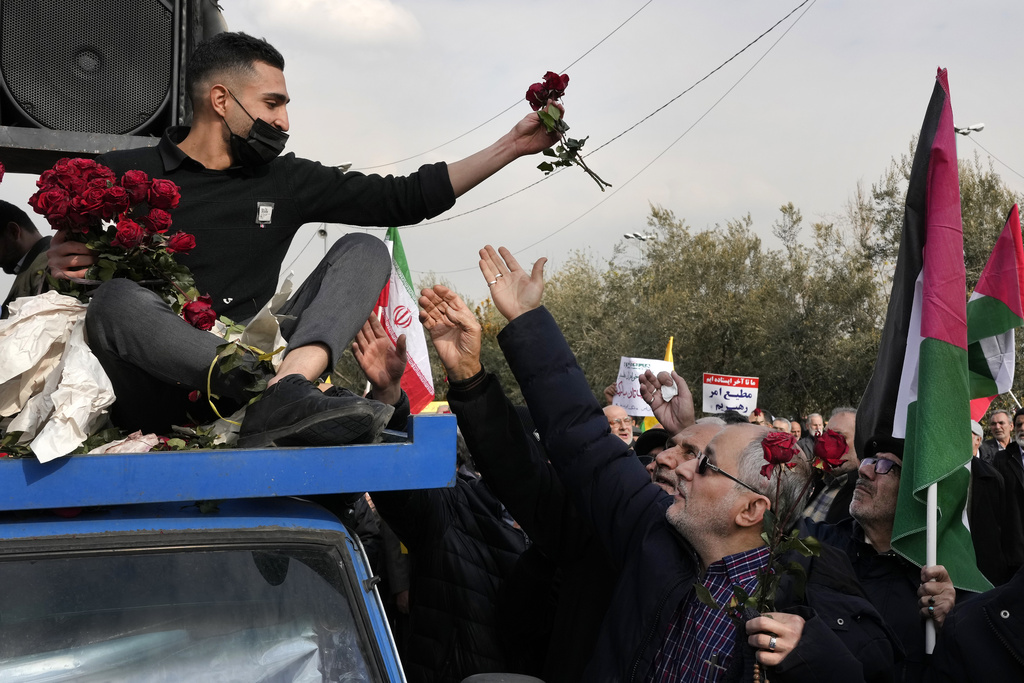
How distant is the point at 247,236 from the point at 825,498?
4.03 m

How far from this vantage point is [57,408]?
7.23 ft

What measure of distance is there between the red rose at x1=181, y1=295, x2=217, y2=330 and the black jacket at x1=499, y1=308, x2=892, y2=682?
96 cm

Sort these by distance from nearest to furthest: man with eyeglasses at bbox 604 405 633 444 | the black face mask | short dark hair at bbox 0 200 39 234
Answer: the black face mask → short dark hair at bbox 0 200 39 234 → man with eyeglasses at bbox 604 405 633 444

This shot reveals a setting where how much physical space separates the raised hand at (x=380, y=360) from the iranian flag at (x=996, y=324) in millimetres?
2574

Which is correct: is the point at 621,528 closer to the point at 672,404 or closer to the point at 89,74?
the point at 672,404

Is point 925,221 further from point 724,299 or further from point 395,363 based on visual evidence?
point 724,299

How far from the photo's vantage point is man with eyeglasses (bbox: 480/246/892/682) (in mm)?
2543

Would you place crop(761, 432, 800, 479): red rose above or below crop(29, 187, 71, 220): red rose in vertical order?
below

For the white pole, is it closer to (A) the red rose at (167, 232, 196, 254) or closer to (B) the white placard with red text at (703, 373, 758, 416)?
(A) the red rose at (167, 232, 196, 254)

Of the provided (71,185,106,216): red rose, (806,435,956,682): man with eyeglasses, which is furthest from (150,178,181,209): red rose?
(806,435,956,682): man with eyeglasses

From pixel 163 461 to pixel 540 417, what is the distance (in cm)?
139

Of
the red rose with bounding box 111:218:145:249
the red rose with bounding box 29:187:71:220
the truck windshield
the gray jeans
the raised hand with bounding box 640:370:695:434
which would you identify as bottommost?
the raised hand with bounding box 640:370:695:434

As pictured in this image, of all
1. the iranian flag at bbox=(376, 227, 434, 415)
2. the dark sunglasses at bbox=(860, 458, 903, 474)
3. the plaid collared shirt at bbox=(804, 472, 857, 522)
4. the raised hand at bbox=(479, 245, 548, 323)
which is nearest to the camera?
the raised hand at bbox=(479, 245, 548, 323)

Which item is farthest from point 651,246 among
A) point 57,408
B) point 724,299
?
point 57,408
